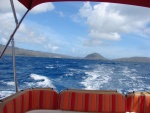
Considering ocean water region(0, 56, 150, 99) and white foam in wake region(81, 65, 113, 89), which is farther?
white foam in wake region(81, 65, 113, 89)

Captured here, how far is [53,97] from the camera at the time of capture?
10.5 feet

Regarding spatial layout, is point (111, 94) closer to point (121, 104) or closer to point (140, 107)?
point (121, 104)

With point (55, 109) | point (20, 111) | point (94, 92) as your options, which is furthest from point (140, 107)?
point (20, 111)

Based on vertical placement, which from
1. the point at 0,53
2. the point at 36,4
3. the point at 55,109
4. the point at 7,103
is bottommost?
the point at 55,109

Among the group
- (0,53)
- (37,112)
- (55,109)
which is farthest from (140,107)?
(0,53)

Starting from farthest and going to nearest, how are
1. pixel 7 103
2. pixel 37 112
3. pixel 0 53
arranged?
pixel 37 112
pixel 0 53
pixel 7 103

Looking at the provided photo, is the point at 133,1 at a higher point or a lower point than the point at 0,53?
higher

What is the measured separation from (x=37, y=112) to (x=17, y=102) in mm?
337

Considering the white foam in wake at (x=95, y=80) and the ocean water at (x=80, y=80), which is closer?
the ocean water at (x=80, y=80)

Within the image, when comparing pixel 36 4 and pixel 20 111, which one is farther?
pixel 36 4

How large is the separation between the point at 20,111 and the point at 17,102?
0.17 metres

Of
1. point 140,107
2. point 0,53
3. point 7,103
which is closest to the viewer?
point 7,103

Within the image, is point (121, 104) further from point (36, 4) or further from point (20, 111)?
point (36, 4)

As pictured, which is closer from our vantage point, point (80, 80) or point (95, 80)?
point (95, 80)
